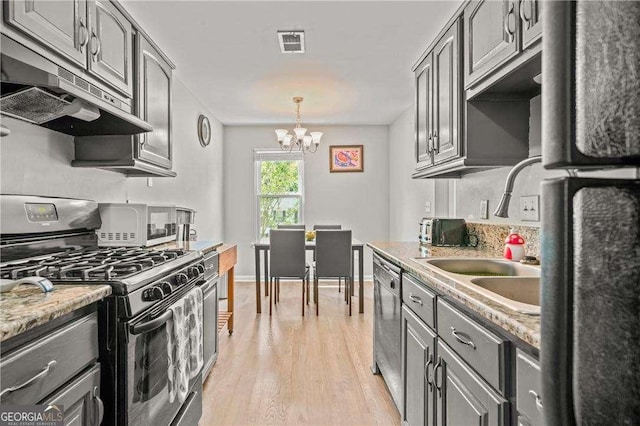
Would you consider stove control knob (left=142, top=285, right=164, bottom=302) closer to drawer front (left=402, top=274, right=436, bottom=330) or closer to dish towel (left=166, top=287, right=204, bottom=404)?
dish towel (left=166, top=287, right=204, bottom=404)

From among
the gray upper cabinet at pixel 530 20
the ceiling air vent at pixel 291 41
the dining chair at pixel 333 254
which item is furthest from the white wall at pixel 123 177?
the gray upper cabinet at pixel 530 20

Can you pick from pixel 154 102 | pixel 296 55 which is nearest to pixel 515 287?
pixel 154 102

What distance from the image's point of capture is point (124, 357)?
44.8 inches

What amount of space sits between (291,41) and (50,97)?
69.2 inches

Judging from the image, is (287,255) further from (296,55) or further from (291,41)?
(291,41)

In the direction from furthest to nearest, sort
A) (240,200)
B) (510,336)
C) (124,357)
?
(240,200), (124,357), (510,336)

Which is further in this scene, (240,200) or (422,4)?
(240,200)

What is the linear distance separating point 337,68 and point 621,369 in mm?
3233

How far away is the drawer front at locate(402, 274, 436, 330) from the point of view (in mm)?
1370

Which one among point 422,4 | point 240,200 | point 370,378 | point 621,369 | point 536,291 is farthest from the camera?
point 240,200

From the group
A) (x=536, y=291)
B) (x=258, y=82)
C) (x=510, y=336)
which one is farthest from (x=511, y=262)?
(x=258, y=82)

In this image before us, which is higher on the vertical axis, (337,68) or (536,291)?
(337,68)

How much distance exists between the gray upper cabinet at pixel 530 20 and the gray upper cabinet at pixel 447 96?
58 centimetres

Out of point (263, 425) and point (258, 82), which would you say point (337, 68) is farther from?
Answer: point (263, 425)
